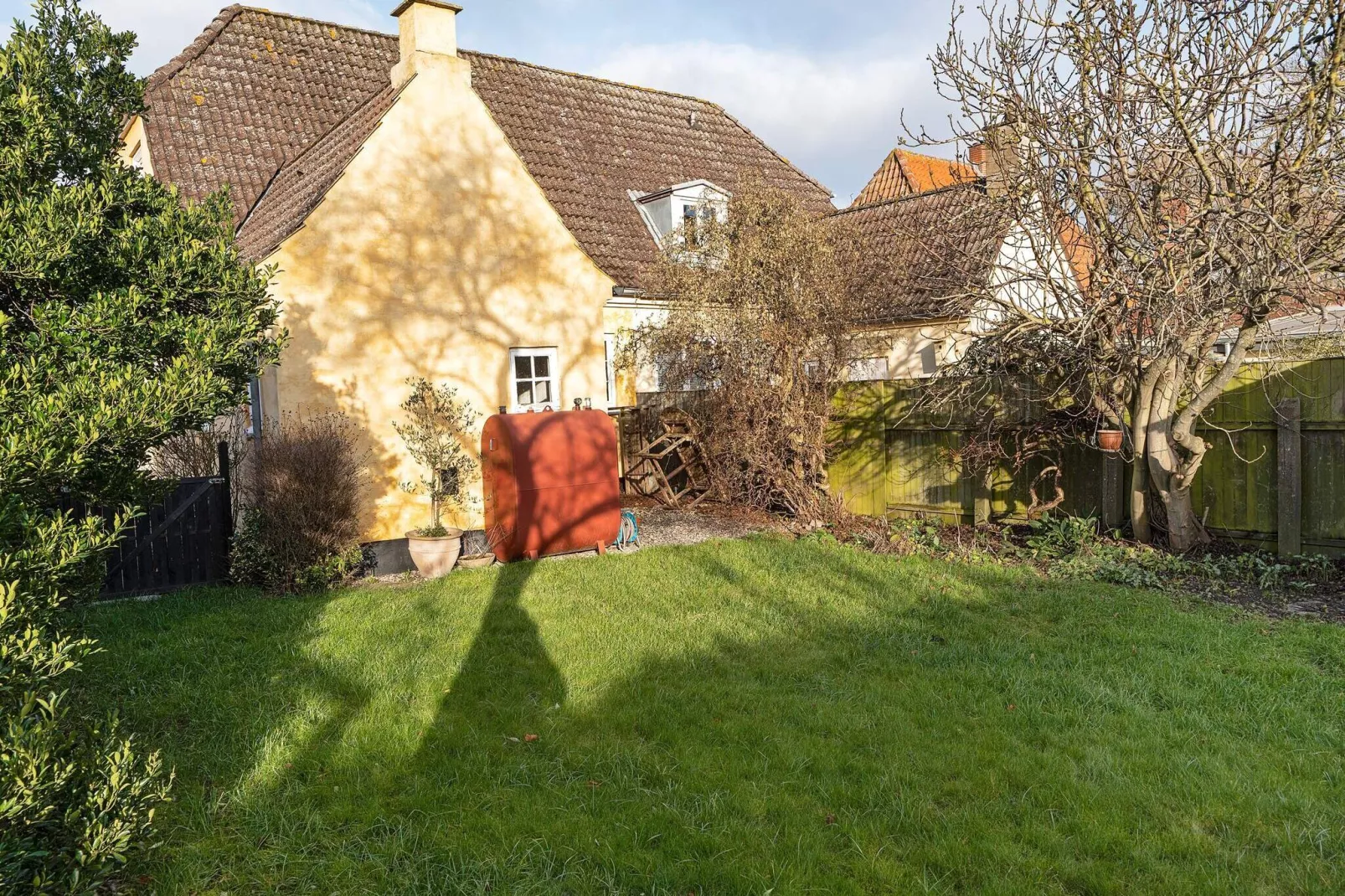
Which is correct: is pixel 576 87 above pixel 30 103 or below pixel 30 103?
above

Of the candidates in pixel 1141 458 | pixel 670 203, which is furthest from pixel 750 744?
pixel 670 203

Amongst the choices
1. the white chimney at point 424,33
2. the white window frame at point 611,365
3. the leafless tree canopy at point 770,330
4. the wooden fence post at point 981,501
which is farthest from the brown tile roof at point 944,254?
the white chimney at point 424,33

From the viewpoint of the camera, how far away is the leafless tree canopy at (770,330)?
1202cm

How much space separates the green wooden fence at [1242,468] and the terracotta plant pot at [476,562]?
613cm

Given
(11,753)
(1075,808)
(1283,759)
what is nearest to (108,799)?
(11,753)

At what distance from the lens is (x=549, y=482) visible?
1112 cm

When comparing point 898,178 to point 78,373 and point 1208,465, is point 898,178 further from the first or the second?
point 78,373

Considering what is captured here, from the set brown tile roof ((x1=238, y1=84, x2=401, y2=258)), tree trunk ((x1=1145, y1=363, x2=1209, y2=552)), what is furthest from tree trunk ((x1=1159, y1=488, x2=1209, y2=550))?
brown tile roof ((x1=238, y1=84, x2=401, y2=258))

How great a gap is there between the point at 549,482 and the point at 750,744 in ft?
21.2

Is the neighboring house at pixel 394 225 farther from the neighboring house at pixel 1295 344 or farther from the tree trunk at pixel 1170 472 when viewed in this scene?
the neighboring house at pixel 1295 344

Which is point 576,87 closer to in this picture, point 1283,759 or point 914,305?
point 914,305

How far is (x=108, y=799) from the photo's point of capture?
3.46 metres

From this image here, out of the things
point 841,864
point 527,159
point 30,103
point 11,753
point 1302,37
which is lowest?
point 841,864

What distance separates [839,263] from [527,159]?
748cm
